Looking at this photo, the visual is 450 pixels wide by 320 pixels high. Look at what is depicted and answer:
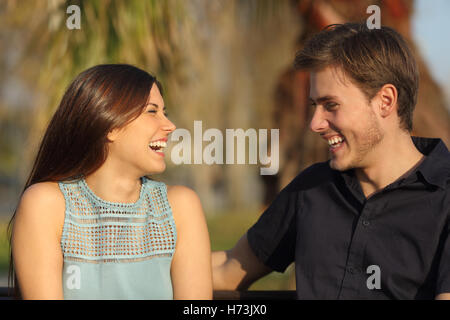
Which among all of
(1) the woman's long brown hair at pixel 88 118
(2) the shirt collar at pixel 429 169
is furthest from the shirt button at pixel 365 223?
(1) the woman's long brown hair at pixel 88 118

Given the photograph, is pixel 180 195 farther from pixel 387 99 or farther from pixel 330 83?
pixel 387 99

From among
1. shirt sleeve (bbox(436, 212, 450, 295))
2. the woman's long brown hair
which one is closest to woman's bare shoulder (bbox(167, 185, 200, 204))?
the woman's long brown hair

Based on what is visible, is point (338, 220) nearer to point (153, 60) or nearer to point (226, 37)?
point (153, 60)

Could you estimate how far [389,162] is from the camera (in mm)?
2488

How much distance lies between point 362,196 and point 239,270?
0.69 meters

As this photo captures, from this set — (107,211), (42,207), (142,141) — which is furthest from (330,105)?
(42,207)

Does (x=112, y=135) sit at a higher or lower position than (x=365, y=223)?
higher

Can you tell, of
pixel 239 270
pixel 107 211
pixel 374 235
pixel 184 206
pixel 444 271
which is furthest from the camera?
pixel 239 270

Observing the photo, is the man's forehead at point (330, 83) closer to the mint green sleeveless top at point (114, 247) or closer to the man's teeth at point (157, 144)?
the man's teeth at point (157, 144)

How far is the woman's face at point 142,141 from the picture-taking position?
2475 mm

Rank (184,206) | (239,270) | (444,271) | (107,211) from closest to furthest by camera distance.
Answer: (444,271), (107,211), (184,206), (239,270)

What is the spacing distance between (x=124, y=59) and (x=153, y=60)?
0.86 feet

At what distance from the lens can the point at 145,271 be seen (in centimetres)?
244
